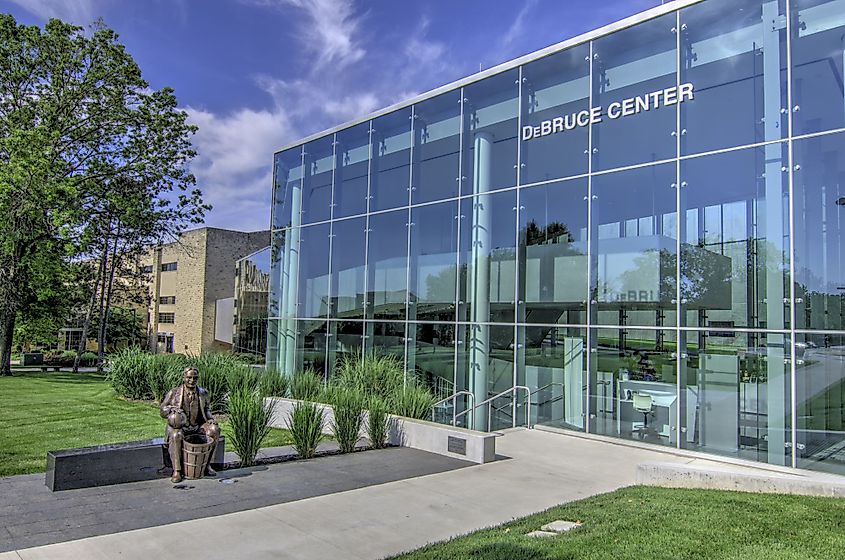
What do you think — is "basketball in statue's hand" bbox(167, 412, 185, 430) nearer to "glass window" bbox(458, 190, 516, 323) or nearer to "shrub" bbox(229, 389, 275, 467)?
"shrub" bbox(229, 389, 275, 467)

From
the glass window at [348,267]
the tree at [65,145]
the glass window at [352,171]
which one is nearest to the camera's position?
the glass window at [348,267]

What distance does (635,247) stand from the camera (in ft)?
38.0

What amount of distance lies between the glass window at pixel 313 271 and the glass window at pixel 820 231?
41.2 feet

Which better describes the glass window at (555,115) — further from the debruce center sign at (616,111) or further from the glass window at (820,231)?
the glass window at (820,231)

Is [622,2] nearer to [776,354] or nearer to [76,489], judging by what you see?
[776,354]

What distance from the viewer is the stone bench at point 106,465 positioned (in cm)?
711

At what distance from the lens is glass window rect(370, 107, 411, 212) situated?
54.4 feet

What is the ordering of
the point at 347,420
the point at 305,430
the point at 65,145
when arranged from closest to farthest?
the point at 305,430 → the point at 347,420 → the point at 65,145

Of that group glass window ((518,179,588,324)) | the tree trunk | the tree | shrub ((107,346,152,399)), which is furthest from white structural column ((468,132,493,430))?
the tree trunk

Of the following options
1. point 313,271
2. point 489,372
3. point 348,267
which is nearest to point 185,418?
point 489,372

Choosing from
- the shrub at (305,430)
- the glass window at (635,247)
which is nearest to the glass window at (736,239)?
the glass window at (635,247)

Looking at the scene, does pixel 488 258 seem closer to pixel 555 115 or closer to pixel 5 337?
pixel 555 115

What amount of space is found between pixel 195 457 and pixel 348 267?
34.7ft

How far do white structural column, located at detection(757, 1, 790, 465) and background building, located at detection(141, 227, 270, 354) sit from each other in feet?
123
